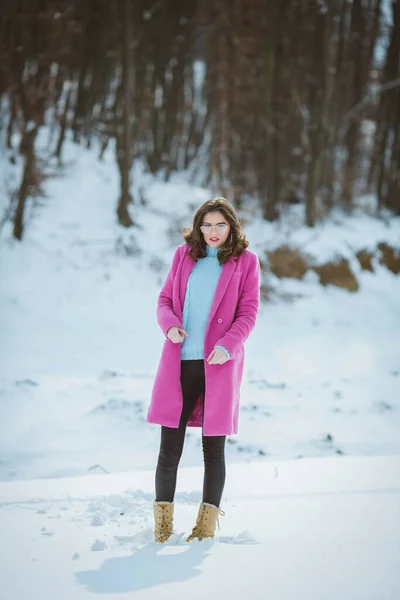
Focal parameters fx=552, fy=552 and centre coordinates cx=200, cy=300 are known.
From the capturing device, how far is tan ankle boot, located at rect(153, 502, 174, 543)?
257cm

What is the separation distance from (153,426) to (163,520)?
7.95 ft

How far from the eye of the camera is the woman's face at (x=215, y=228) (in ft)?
8.79

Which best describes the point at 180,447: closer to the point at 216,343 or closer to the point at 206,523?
the point at 206,523

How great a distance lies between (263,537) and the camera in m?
2.59

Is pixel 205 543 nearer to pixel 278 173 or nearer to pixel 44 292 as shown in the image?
pixel 44 292

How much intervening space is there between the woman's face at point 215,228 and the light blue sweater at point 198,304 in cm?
9

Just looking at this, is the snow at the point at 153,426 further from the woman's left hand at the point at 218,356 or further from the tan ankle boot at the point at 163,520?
the woman's left hand at the point at 218,356

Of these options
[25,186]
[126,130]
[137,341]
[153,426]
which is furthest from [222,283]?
[126,130]

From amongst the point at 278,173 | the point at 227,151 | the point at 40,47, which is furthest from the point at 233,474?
the point at 227,151

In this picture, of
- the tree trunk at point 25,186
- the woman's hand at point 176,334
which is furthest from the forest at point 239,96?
the woman's hand at point 176,334

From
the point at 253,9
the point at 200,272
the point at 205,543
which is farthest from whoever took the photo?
the point at 253,9

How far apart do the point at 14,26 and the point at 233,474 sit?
405 inches

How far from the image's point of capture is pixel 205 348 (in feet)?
8.45

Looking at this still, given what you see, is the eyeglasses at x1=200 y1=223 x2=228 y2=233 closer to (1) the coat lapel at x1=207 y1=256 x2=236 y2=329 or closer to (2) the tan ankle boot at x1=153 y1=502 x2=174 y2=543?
(1) the coat lapel at x1=207 y1=256 x2=236 y2=329
